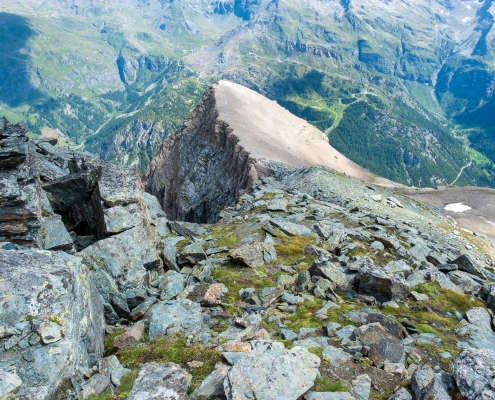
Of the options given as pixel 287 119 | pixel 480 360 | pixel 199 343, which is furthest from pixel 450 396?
pixel 287 119

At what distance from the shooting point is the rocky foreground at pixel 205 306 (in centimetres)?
964

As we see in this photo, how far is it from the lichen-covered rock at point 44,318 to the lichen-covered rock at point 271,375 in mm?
4361

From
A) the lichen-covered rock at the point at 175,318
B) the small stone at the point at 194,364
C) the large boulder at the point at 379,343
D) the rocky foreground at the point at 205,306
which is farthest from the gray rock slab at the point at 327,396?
the lichen-covered rock at the point at 175,318

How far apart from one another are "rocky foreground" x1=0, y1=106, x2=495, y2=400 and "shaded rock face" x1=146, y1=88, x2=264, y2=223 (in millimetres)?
43584

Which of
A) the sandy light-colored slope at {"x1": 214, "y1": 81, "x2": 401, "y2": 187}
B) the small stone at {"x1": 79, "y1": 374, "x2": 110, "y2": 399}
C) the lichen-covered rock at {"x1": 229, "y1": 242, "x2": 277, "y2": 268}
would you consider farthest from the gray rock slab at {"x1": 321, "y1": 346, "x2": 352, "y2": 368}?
the sandy light-colored slope at {"x1": 214, "y1": 81, "x2": 401, "y2": 187}

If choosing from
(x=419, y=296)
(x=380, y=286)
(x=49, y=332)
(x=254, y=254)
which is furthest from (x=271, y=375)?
(x=419, y=296)

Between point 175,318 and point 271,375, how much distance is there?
542cm

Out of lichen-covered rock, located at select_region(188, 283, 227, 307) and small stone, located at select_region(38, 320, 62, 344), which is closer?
small stone, located at select_region(38, 320, 62, 344)

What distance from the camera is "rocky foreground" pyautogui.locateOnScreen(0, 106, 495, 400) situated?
31.6 feet

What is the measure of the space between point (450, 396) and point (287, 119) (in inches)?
4417

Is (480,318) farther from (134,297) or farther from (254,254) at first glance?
(134,297)

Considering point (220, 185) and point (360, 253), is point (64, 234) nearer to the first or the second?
point (360, 253)

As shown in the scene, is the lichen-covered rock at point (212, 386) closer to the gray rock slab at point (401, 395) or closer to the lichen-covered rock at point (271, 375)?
the lichen-covered rock at point (271, 375)

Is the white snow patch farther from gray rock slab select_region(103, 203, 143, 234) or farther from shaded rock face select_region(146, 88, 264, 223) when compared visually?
gray rock slab select_region(103, 203, 143, 234)
